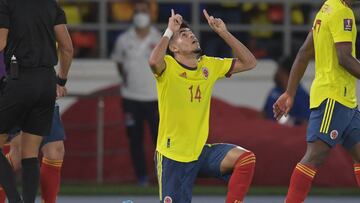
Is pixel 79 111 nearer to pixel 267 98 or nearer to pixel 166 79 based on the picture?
pixel 267 98

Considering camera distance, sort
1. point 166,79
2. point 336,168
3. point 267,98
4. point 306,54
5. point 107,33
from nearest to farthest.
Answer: point 166,79, point 306,54, point 336,168, point 267,98, point 107,33

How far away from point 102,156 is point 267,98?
84.8 inches

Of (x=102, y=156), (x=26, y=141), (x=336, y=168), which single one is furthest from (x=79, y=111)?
(x=26, y=141)

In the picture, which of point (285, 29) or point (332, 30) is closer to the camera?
point (332, 30)

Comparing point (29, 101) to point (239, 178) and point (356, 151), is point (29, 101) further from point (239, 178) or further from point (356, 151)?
point (356, 151)

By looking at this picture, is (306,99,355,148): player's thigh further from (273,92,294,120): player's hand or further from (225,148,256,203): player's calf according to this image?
(225,148,256,203): player's calf

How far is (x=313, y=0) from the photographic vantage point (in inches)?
761

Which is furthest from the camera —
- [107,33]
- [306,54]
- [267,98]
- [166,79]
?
[107,33]

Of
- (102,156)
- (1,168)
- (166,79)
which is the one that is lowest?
(102,156)

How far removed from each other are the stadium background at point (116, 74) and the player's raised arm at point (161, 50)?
20.1ft

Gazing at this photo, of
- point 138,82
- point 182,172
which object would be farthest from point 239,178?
point 138,82

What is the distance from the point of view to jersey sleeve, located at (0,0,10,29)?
1100 centimetres

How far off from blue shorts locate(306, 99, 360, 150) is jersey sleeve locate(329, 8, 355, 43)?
49 centimetres

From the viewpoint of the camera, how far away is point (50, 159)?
11.7 m
